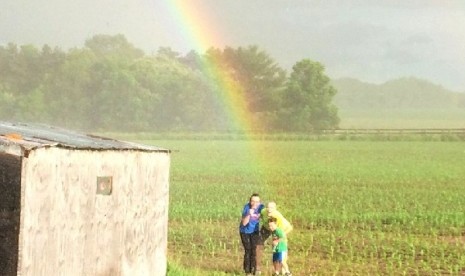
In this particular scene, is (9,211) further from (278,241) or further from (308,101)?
(308,101)

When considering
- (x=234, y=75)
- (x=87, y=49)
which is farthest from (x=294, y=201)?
(x=87, y=49)

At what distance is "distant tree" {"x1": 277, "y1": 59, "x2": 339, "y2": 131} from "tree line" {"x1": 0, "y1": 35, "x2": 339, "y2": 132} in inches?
3.7

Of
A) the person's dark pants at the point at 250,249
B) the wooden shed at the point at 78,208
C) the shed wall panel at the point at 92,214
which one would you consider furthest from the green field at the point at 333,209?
the wooden shed at the point at 78,208

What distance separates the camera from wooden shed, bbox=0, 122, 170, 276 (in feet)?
31.8

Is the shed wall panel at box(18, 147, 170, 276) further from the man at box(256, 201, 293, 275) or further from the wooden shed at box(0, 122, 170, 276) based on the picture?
the man at box(256, 201, 293, 275)

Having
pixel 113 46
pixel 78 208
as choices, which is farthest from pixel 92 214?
pixel 113 46

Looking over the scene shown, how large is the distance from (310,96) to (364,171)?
4443cm

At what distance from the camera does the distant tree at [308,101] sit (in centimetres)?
8344

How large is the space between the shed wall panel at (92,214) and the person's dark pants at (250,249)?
1.37 m

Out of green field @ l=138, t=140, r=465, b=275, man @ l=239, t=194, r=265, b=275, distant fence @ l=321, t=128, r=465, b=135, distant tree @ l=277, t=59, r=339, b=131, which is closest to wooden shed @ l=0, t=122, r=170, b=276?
man @ l=239, t=194, r=265, b=275

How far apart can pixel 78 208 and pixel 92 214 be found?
1.26 ft

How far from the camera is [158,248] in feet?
44.0

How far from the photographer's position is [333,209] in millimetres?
25344

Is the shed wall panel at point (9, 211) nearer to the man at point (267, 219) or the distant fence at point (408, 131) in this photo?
the man at point (267, 219)
